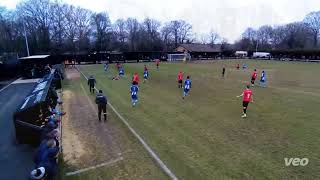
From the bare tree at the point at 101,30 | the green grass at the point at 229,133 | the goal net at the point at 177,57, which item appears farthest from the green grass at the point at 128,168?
the bare tree at the point at 101,30

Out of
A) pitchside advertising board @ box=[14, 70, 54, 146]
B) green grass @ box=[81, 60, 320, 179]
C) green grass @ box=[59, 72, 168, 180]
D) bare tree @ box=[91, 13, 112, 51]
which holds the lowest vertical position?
green grass @ box=[59, 72, 168, 180]

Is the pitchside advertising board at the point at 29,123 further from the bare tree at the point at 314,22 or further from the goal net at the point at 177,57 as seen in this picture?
the bare tree at the point at 314,22

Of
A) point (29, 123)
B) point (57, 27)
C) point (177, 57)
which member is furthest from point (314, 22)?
point (29, 123)

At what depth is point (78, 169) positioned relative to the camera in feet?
30.6

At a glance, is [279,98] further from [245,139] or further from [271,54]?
[271,54]

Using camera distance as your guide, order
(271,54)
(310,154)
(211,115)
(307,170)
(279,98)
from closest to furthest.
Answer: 1. (307,170)
2. (310,154)
3. (211,115)
4. (279,98)
5. (271,54)

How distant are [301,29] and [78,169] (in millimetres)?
135430

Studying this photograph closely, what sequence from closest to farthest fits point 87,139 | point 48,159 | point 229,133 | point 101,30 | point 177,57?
point 48,159, point 87,139, point 229,133, point 177,57, point 101,30

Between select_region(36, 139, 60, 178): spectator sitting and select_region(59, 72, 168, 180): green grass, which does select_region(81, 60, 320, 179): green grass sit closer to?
select_region(59, 72, 168, 180): green grass

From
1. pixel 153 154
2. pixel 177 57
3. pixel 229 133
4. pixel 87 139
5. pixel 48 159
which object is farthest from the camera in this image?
pixel 177 57

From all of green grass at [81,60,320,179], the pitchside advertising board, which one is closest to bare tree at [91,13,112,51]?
green grass at [81,60,320,179]

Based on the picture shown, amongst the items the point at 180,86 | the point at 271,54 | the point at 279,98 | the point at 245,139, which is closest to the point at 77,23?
the point at 271,54

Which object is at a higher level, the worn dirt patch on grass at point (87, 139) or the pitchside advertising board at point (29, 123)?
the pitchside advertising board at point (29, 123)

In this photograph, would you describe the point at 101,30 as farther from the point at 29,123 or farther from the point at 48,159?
the point at 48,159
